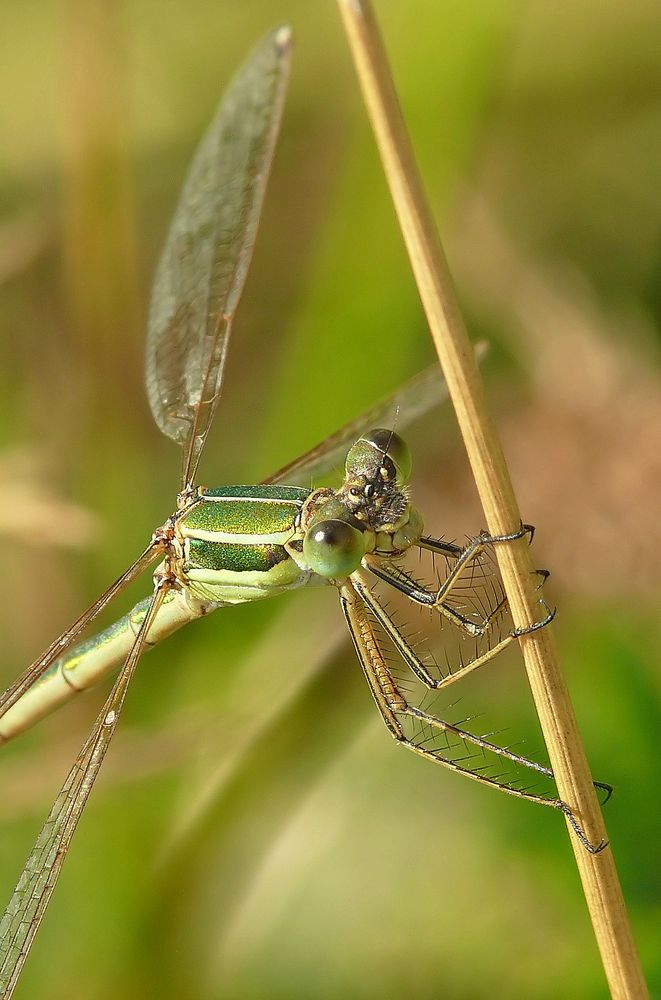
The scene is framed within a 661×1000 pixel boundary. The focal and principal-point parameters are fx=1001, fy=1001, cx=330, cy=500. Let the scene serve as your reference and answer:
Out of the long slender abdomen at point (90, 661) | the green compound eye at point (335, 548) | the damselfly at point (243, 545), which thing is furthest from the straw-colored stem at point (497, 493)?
the long slender abdomen at point (90, 661)

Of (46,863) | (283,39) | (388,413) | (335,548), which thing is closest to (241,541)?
(335,548)

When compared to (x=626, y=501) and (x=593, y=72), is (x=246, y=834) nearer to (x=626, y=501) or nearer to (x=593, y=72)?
(x=626, y=501)

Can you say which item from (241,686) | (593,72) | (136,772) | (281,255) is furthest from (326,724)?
(593,72)

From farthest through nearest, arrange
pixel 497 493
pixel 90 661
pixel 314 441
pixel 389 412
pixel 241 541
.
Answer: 1. pixel 314 441
2. pixel 90 661
3. pixel 389 412
4. pixel 241 541
5. pixel 497 493

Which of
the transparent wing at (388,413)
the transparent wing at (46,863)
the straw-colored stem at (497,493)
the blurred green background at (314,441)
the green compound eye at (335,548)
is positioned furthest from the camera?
the blurred green background at (314,441)

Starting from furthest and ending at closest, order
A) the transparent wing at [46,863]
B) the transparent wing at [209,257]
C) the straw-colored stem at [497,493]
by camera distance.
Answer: the transparent wing at [209,257]
the transparent wing at [46,863]
the straw-colored stem at [497,493]

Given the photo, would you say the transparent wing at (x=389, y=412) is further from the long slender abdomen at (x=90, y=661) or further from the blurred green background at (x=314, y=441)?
the blurred green background at (x=314, y=441)

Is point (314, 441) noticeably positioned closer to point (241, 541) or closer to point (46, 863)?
point (241, 541)
